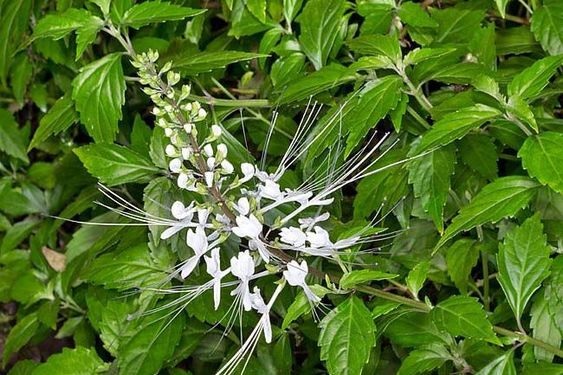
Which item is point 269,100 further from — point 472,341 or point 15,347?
Result: point 15,347

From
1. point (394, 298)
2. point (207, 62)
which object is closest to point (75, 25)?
point (207, 62)

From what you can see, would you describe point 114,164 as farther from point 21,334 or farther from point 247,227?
point 21,334

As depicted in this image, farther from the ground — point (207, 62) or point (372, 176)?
point (207, 62)

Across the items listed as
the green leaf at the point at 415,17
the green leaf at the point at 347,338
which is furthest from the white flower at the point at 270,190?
the green leaf at the point at 415,17

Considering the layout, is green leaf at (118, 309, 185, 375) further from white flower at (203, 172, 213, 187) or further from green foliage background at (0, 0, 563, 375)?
white flower at (203, 172, 213, 187)

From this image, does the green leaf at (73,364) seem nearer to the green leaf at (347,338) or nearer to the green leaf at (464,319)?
the green leaf at (347,338)

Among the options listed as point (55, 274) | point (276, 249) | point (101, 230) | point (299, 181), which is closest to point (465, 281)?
point (299, 181)
